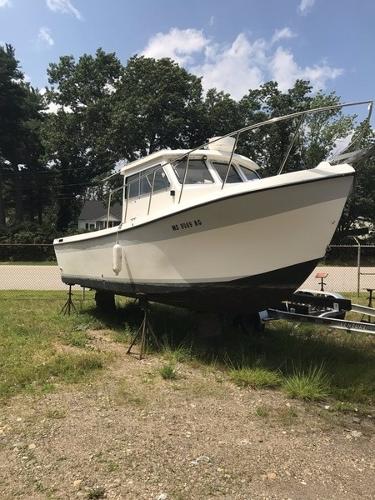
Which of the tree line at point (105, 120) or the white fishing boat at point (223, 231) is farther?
the tree line at point (105, 120)

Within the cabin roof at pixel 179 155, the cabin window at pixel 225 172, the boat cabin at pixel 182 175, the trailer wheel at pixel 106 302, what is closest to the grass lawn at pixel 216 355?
the trailer wheel at pixel 106 302

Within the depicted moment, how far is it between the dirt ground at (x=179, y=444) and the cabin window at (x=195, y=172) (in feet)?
9.58

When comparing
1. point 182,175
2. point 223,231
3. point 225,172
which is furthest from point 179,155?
point 223,231

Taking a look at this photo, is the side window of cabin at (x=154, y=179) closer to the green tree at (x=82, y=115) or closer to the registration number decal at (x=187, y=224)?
the registration number decal at (x=187, y=224)

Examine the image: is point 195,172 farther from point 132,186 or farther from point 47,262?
point 47,262

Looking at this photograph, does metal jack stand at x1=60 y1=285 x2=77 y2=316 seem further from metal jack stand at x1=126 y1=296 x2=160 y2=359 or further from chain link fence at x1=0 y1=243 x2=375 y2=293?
chain link fence at x1=0 y1=243 x2=375 y2=293

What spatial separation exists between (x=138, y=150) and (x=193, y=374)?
35.9m

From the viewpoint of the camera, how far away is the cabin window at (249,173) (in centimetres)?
799

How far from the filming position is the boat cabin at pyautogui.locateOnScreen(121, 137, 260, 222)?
23.8 ft

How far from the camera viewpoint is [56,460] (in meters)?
3.94

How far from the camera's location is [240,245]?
6.09 m

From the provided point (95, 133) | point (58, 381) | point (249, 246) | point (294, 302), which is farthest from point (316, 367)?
point (95, 133)

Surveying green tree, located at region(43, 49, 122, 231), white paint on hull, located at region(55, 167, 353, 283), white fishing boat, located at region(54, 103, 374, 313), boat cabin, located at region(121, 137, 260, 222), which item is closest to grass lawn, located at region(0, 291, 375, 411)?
white fishing boat, located at region(54, 103, 374, 313)

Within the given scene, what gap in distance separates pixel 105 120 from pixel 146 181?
3690 centimetres
